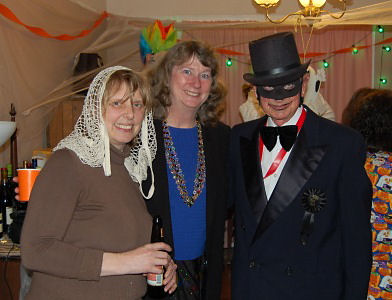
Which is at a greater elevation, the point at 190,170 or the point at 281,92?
the point at 281,92

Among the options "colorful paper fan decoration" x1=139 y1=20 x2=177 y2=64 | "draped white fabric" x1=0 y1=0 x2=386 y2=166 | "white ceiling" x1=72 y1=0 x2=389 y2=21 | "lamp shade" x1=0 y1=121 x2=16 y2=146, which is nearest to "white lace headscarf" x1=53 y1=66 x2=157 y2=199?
"lamp shade" x1=0 y1=121 x2=16 y2=146

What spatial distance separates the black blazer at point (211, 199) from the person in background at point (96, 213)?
0.33m

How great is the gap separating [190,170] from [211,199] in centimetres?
18

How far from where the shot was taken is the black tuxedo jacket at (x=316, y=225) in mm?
1838

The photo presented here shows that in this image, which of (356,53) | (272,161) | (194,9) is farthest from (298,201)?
(194,9)

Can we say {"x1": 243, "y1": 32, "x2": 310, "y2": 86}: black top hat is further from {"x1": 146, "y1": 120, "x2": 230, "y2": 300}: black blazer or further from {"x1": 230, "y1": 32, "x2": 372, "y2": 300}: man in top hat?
{"x1": 146, "y1": 120, "x2": 230, "y2": 300}: black blazer

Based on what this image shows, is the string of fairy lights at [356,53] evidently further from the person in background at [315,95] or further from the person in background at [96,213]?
the person in background at [96,213]

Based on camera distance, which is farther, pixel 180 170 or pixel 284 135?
pixel 180 170

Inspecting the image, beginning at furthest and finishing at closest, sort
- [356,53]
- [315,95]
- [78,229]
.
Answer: [356,53], [315,95], [78,229]

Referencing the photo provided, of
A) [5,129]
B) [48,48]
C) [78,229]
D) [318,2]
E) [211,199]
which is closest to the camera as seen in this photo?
[78,229]

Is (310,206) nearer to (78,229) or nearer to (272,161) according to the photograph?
(272,161)

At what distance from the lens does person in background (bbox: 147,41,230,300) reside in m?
2.24

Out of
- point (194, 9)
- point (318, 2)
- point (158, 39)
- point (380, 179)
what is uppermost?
point (194, 9)

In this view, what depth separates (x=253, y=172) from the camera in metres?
2.02
